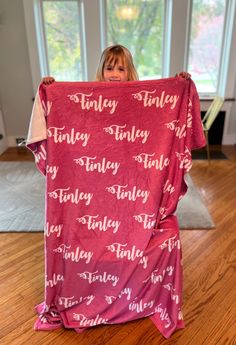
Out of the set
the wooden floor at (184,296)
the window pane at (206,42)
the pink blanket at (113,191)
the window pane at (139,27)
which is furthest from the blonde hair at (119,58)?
the window pane at (206,42)

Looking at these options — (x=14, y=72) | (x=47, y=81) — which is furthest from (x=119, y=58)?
(x=14, y=72)

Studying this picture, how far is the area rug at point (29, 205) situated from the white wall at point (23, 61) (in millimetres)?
1108

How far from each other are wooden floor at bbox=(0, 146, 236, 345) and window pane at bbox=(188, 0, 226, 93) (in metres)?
2.16

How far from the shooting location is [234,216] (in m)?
2.21

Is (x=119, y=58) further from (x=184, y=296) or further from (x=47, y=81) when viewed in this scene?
(x=184, y=296)

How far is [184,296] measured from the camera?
1492 mm

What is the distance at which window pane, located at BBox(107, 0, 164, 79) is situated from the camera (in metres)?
3.42

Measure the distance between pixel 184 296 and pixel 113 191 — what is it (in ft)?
2.63

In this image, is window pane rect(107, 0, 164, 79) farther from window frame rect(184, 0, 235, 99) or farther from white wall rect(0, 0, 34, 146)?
white wall rect(0, 0, 34, 146)

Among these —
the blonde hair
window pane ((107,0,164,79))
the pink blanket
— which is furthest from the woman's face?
window pane ((107,0,164,79))

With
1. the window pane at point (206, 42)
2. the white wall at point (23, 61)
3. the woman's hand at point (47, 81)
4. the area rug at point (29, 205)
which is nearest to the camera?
the woman's hand at point (47, 81)

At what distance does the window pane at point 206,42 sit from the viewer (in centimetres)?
341

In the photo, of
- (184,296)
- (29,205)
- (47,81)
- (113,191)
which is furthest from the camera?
(29,205)

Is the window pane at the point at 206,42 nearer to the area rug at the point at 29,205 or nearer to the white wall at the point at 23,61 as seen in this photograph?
the white wall at the point at 23,61
